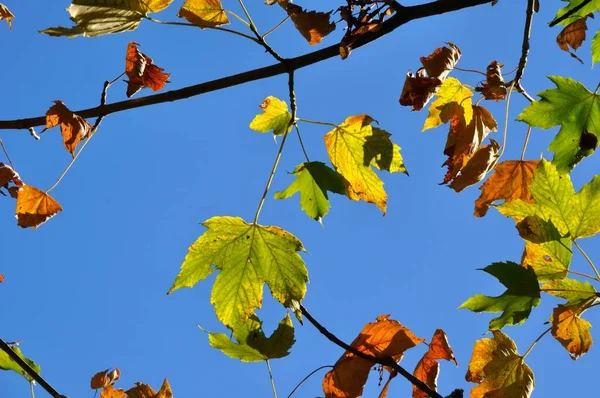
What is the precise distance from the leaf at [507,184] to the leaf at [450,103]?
0.31 meters

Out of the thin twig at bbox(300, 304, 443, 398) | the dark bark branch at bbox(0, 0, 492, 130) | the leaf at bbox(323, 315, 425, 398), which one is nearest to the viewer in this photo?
the dark bark branch at bbox(0, 0, 492, 130)

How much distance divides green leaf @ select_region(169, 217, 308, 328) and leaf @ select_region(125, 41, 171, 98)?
741 mm

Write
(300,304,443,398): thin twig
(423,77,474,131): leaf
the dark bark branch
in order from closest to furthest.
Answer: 1. the dark bark branch
2. (300,304,443,398): thin twig
3. (423,77,474,131): leaf

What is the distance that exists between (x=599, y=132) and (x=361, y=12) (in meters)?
1.18

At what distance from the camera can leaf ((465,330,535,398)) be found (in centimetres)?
221

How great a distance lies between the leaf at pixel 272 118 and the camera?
2.44 meters

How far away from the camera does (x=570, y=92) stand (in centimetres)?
227

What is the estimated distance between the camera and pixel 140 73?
245cm

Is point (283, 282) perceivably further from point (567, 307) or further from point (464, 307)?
point (567, 307)

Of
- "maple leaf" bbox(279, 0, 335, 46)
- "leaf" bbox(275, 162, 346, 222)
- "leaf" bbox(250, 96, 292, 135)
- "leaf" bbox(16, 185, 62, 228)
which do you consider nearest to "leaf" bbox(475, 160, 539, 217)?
"leaf" bbox(275, 162, 346, 222)

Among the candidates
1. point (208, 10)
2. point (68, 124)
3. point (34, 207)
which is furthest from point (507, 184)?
point (34, 207)

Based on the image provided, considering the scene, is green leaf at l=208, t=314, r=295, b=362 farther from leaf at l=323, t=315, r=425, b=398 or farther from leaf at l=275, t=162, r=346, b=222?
leaf at l=275, t=162, r=346, b=222

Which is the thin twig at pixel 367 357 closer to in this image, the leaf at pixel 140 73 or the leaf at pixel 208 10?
the leaf at pixel 208 10

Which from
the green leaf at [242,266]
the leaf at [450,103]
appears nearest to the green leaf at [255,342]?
the green leaf at [242,266]
